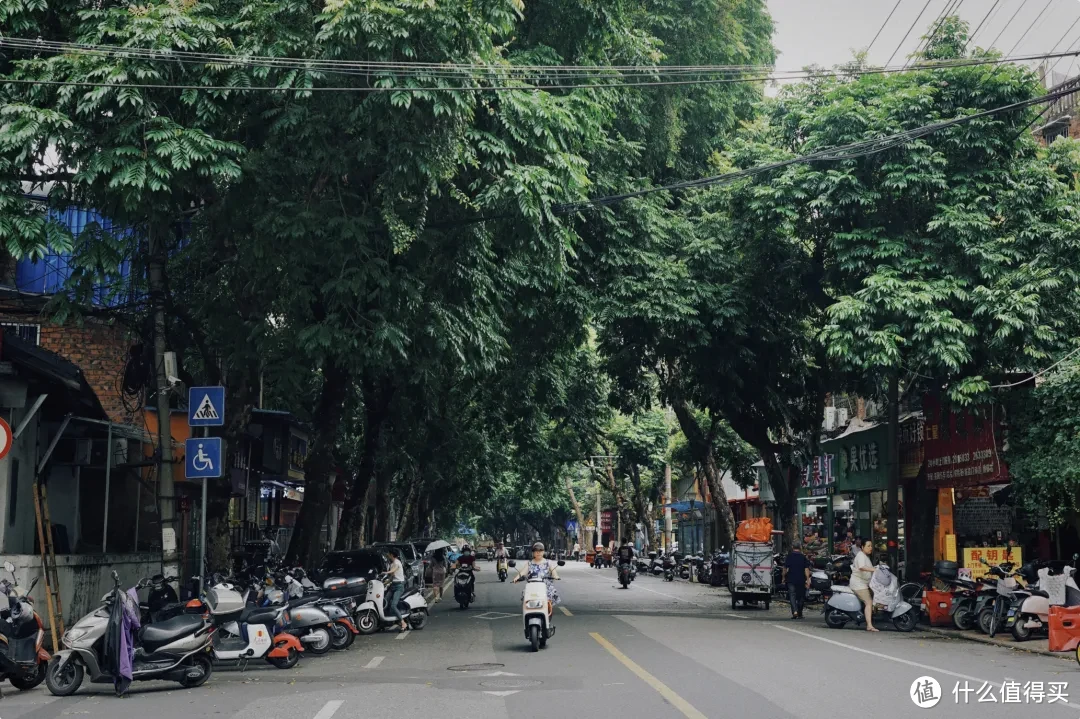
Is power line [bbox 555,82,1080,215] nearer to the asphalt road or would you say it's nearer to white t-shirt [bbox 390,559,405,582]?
the asphalt road

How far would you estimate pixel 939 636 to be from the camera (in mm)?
19016

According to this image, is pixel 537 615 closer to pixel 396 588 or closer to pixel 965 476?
pixel 396 588

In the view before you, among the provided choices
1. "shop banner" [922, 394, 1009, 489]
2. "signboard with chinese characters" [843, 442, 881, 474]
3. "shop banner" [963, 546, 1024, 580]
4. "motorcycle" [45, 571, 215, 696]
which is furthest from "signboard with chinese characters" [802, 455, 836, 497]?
"motorcycle" [45, 571, 215, 696]

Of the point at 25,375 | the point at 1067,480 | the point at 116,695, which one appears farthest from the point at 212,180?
the point at 1067,480

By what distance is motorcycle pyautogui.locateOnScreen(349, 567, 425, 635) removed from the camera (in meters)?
19.0

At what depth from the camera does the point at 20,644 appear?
1202cm

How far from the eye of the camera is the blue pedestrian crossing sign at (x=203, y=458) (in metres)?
14.9

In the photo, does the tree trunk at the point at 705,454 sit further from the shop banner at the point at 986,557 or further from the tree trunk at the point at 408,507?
the tree trunk at the point at 408,507

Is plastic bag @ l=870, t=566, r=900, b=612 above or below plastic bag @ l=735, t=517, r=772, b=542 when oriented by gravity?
below

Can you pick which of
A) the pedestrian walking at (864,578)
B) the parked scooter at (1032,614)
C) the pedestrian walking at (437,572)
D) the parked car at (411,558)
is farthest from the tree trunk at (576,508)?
the parked scooter at (1032,614)

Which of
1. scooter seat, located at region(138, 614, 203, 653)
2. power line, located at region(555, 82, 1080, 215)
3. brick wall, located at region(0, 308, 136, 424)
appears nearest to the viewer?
scooter seat, located at region(138, 614, 203, 653)

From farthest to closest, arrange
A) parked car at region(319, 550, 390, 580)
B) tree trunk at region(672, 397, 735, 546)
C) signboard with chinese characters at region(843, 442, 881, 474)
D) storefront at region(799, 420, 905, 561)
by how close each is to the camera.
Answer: storefront at region(799, 420, 905, 561)
signboard with chinese characters at region(843, 442, 881, 474)
tree trunk at region(672, 397, 735, 546)
parked car at region(319, 550, 390, 580)

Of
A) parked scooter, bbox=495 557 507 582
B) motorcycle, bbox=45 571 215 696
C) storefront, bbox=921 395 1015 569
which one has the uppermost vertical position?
storefront, bbox=921 395 1015 569

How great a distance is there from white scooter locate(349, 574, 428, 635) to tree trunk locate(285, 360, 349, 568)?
2.68 m
